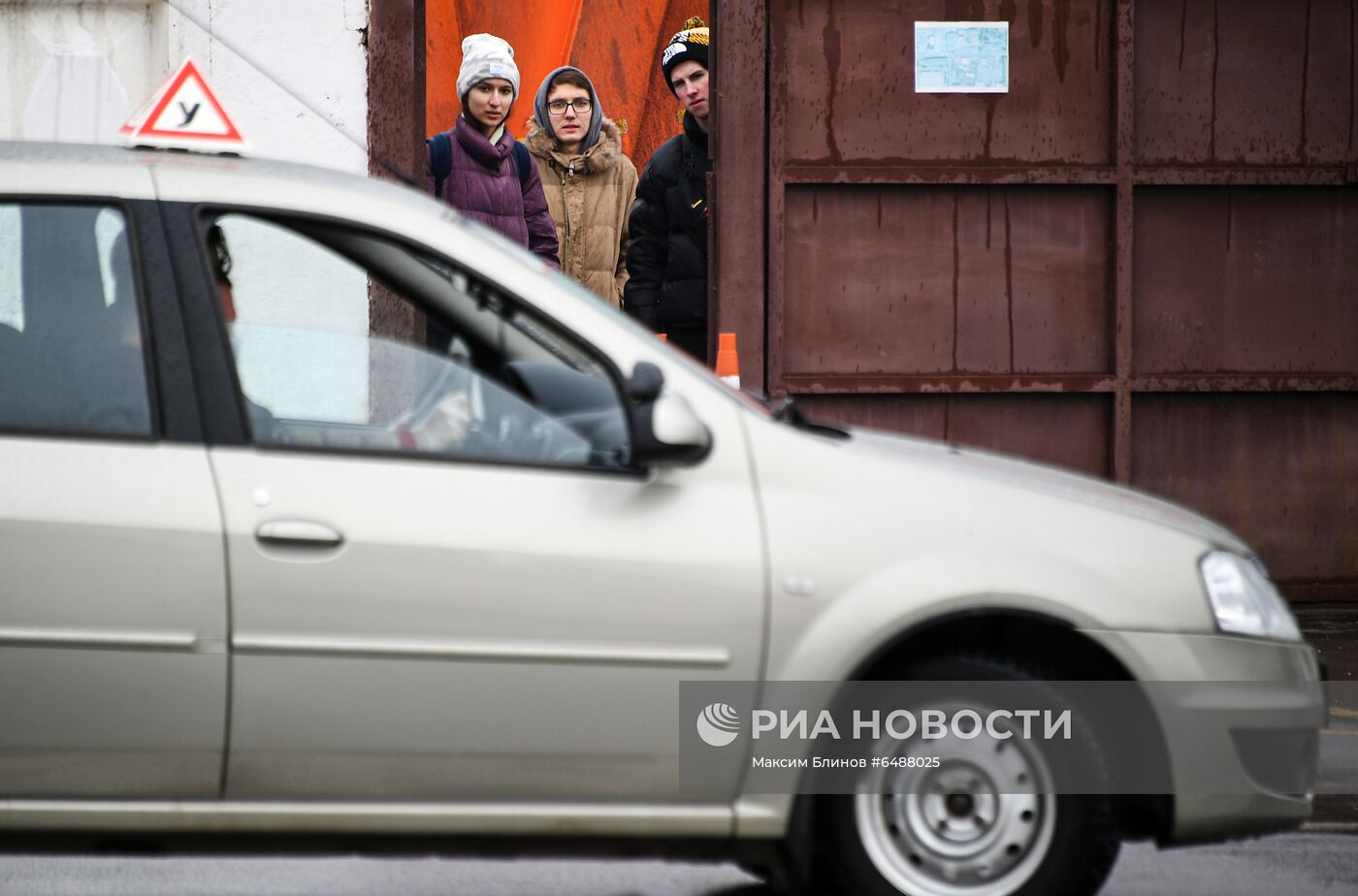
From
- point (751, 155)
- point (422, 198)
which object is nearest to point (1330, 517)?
point (751, 155)

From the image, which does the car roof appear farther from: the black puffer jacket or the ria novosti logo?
the black puffer jacket

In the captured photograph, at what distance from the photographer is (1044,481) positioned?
4055 millimetres

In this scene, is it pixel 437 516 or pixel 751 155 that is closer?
pixel 437 516

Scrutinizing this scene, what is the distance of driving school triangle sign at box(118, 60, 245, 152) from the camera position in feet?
13.4

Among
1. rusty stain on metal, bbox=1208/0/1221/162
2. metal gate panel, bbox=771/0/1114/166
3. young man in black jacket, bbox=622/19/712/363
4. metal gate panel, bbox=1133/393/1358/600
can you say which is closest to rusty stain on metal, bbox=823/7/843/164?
metal gate panel, bbox=771/0/1114/166

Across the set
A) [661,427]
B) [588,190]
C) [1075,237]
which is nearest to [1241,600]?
[661,427]

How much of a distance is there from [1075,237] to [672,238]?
→ 1830mm

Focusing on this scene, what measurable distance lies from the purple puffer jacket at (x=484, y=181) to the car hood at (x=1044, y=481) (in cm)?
411

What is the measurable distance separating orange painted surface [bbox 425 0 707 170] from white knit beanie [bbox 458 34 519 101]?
4.37 metres

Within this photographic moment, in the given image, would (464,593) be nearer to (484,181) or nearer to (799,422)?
(799,422)

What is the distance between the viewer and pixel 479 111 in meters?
8.14

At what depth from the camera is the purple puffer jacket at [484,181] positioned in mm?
8102

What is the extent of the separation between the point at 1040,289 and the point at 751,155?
1.44 m

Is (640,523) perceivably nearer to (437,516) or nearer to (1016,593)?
(437,516)
